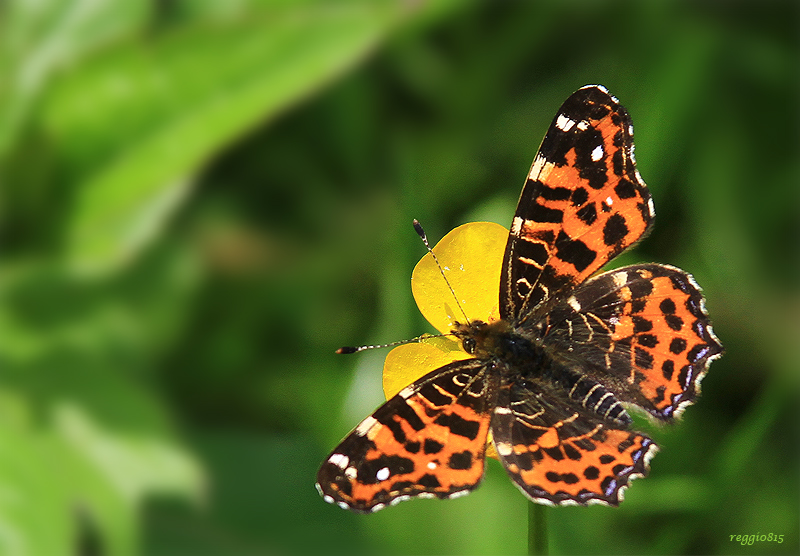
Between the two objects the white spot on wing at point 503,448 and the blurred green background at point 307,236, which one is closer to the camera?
the white spot on wing at point 503,448

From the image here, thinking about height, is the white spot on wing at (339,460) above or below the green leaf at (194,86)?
below

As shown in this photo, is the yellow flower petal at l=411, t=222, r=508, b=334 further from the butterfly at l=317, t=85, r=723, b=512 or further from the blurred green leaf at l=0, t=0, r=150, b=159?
the blurred green leaf at l=0, t=0, r=150, b=159

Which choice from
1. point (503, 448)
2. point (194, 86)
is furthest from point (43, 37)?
point (503, 448)

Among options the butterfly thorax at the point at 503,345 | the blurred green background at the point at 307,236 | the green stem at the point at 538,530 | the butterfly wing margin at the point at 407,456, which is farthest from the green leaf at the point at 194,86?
the green stem at the point at 538,530

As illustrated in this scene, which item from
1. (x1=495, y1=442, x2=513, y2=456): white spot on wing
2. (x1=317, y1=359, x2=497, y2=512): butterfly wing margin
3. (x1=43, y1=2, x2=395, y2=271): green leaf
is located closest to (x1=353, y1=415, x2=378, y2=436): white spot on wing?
(x1=317, y1=359, x2=497, y2=512): butterfly wing margin

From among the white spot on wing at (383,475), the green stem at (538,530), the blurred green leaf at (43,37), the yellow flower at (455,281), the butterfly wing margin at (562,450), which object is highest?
the blurred green leaf at (43,37)

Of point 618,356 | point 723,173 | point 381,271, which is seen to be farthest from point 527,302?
point 723,173

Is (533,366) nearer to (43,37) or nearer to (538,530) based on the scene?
(538,530)

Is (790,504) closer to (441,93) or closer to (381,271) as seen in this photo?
(381,271)

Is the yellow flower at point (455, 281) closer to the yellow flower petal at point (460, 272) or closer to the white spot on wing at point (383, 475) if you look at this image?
the yellow flower petal at point (460, 272)
